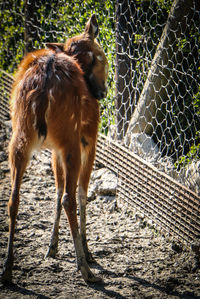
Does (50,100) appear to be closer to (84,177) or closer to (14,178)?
(14,178)

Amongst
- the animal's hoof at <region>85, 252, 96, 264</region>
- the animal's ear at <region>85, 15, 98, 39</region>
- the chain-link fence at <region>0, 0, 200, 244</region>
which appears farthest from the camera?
the chain-link fence at <region>0, 0, 200, 244</region>

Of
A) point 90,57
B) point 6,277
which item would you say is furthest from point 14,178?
point 90,57

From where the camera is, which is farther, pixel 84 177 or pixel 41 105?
pixel 84 177

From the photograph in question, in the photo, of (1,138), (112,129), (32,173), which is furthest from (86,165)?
(1,138)

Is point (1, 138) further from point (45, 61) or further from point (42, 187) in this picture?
point (45, 61)

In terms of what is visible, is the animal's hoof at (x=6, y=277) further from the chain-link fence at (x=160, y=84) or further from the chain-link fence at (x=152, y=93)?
the chain-link fence at (x=160, y=84)

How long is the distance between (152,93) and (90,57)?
37.2 inches

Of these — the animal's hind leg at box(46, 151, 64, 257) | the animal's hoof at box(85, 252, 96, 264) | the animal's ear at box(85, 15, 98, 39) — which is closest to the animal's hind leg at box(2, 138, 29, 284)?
the animal's hind leg at box(46, 151, 64, 257)

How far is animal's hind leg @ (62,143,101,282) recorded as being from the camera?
10.7 ft

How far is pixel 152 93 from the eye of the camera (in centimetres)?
442

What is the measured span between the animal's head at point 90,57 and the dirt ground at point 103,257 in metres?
1.38

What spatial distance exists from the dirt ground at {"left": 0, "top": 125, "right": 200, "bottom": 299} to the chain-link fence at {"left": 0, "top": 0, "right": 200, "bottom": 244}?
0.87ft

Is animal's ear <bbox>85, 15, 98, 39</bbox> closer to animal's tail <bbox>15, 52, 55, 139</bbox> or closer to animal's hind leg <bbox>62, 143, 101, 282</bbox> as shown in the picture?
animal's tail <bbox>15, 52, 55, 139</bbox>

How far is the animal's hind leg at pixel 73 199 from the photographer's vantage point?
128 inches
